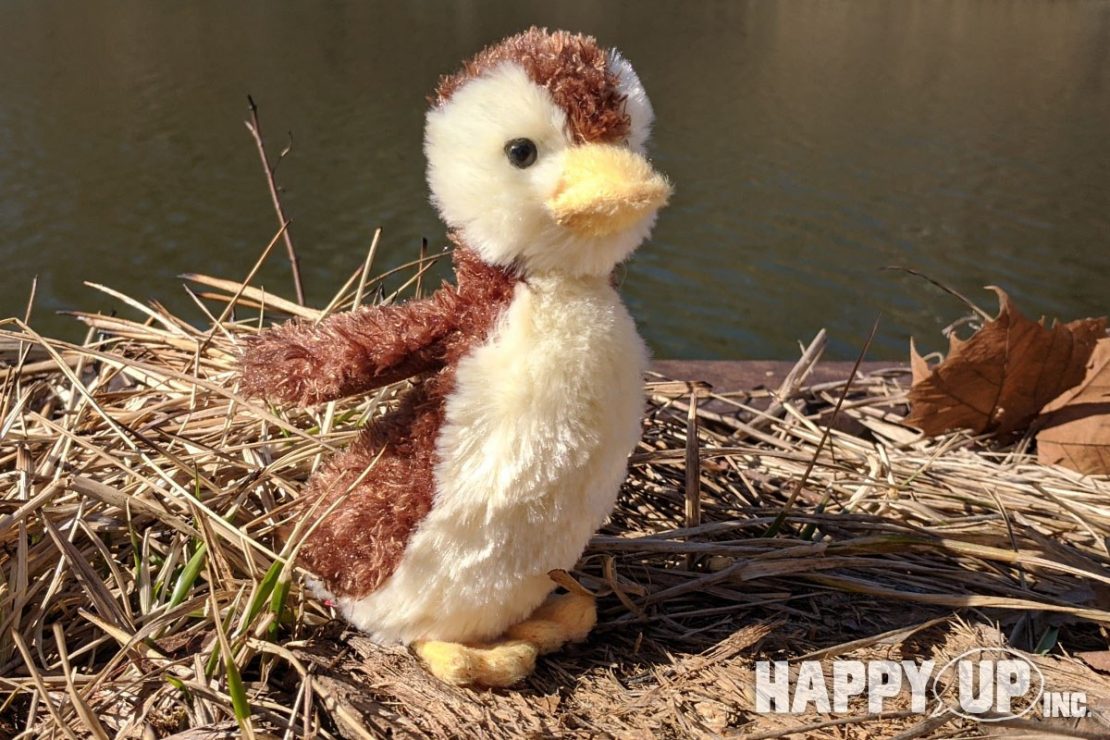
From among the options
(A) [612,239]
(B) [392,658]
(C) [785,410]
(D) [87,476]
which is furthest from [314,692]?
(C) [785,410]

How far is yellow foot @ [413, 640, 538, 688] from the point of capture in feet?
3.64

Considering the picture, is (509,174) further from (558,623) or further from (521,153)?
(558,623)

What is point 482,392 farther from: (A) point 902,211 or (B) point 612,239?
(A) point 902,211

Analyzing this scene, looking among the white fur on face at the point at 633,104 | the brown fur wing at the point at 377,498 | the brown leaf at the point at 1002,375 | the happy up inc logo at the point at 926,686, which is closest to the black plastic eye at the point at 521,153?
the white fur on face at the point at 633,104

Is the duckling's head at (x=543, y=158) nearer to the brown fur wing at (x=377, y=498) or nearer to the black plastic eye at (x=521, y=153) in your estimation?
the black plastic eye at (x=521, y=153)

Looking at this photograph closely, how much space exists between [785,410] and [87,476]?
1.18 metres

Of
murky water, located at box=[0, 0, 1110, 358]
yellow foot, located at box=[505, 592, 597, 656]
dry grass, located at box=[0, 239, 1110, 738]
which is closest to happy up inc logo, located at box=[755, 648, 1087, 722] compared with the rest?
dry grass, located at box=[0, 239, 1110, 738]

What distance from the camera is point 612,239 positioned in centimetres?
105

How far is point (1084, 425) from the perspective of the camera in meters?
1.73

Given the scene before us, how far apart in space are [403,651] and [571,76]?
0.65 m

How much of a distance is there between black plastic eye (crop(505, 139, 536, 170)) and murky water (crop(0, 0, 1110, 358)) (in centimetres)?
277

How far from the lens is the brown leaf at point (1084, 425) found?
1.72 meters

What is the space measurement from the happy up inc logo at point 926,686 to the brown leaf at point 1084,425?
2.10 ft

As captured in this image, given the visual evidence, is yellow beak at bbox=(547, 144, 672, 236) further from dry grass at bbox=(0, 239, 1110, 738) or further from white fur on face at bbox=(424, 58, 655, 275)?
dry grass at bbox=(0, 239, 1110, 738)
